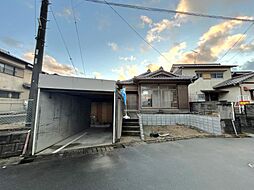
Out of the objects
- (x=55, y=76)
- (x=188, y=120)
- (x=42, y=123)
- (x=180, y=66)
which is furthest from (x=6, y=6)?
(x=180, y=66)

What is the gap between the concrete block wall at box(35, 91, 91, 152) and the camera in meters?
4.68

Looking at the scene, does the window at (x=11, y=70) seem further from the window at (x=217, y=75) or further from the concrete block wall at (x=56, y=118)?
the window at (x=217, y=75)

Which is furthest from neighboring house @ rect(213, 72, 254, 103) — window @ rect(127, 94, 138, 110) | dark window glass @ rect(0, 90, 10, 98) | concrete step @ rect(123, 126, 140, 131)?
dark window glass @ rect(0, 90, 10, 98)

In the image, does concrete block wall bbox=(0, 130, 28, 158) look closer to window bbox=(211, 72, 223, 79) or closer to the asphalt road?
the asphalt road

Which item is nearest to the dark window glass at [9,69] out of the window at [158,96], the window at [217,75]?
the window at [158,96]

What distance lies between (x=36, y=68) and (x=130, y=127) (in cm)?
534

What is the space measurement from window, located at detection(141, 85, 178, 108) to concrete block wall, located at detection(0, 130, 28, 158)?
26.4ft

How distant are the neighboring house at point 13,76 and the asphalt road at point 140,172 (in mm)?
11368

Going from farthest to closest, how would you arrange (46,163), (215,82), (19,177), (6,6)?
(215,82) < (6,6) < (46,163) < (19,177)

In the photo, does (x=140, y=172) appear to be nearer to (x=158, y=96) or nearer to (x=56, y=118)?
(x=56, y=118)

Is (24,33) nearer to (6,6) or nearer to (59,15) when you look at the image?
(6,6)

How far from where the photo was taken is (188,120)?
29.2 feet

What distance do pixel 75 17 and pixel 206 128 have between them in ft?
35.1

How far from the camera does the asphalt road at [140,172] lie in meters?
2.43
